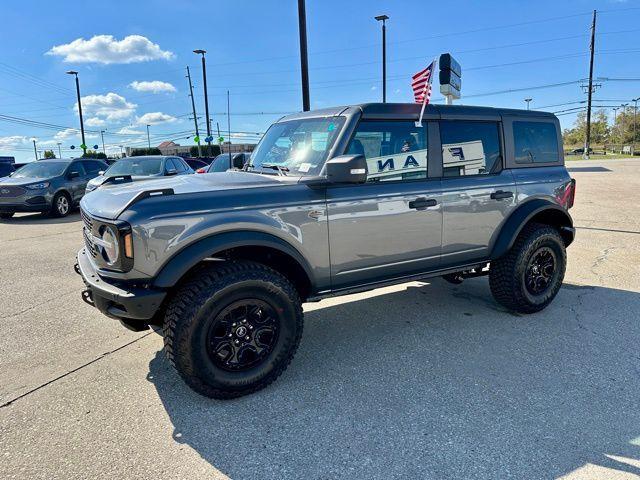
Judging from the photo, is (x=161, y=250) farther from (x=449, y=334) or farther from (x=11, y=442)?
(x=449, y=334)

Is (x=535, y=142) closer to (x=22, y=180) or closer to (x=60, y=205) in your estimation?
(x=60, y=205)

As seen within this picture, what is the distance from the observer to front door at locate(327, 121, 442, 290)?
3404 millimetres

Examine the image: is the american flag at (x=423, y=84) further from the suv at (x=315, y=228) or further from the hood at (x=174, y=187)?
the hood at (x=174, y=187)

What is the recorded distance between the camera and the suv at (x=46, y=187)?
11.5 metres

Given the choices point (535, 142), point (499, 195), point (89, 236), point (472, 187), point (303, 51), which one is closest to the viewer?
point (89, 236)

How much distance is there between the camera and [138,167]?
11.3m

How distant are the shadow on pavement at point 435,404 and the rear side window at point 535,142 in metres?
1.61

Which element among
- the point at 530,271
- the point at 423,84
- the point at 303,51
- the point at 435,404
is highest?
the point at 303,51

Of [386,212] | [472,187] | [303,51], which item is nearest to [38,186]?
[303,51]

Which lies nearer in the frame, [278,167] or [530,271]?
[278,167]

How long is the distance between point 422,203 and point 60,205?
1160cm

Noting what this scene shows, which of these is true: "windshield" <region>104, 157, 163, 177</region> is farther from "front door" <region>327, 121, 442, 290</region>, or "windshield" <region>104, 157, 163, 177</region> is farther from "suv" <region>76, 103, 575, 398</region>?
"front door" <region>327, 121, 442, 290</region>

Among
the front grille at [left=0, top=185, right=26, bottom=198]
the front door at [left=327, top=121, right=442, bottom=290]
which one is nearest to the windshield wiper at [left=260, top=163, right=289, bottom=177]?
the front door at [left=327, top=121, right=442, bottom=290]

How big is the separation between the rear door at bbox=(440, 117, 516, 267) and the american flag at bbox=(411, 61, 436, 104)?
0.94 ft
